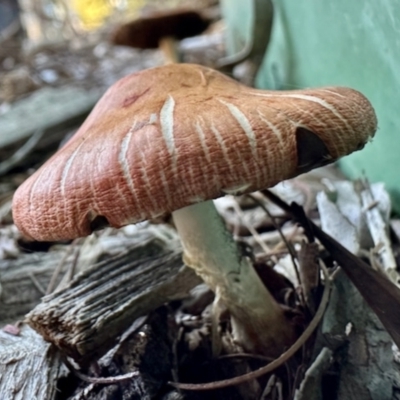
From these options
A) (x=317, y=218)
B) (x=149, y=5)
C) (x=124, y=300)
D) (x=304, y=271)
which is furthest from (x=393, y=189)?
(x=149, y=5)

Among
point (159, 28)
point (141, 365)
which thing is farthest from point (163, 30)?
point (141, 365)

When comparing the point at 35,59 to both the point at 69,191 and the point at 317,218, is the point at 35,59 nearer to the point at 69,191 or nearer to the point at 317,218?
the point at 317,218

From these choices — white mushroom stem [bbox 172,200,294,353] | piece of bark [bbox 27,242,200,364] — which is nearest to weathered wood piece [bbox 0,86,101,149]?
piece of bark [bbox 27,242,200,364]

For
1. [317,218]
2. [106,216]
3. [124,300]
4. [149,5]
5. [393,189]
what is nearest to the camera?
[106,216]

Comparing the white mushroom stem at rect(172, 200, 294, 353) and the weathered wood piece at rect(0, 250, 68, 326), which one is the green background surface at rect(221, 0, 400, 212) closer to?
the white mushroom stem at rect(172, 200, 294, 353)

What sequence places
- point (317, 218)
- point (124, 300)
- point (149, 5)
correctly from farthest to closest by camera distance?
1. point (149, 5)
2. point (317, 218)
3. point (124, 300)

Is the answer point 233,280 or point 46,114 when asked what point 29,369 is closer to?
point 233,280

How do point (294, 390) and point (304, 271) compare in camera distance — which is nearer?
point (294, 390)
